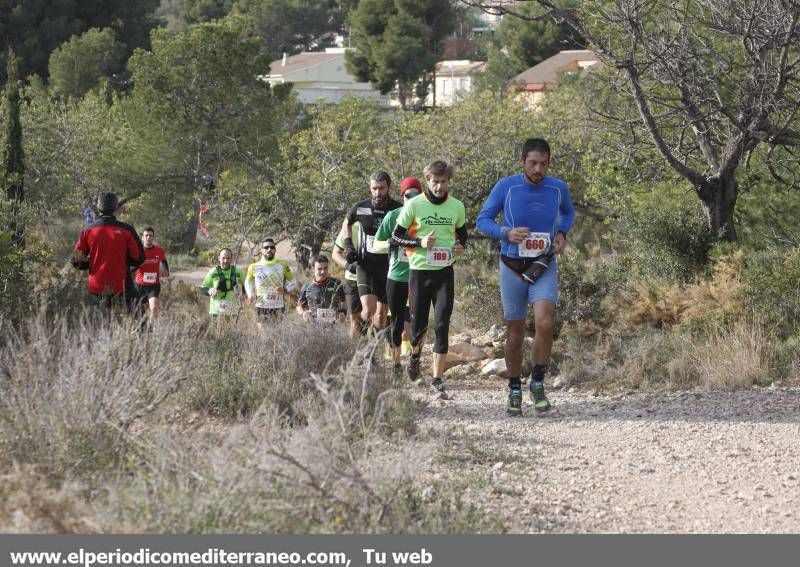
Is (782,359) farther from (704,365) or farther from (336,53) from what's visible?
(336,53)

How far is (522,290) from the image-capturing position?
867 centimetres

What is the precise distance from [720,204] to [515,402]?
17.7ft

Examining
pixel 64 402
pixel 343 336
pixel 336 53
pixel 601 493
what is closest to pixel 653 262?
pixel 343 336

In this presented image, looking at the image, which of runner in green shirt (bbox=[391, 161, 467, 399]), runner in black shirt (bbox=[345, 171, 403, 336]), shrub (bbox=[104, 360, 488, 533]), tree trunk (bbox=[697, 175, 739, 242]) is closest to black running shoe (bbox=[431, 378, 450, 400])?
→ runner in green shirt (bbox=[391, 161, 467, 399])

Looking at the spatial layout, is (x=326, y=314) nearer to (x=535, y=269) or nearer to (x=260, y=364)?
(x=260, y=364)

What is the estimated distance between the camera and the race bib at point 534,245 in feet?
28.1

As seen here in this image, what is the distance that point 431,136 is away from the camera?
68.7 ft

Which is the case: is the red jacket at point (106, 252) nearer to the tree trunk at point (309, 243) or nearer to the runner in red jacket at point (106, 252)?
the runner in red jacket at point (106, 252)

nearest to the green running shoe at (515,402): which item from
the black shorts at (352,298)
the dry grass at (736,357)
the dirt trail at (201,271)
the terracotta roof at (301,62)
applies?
the dry grass at (736,357)

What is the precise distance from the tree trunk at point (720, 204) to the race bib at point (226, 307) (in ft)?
16.5

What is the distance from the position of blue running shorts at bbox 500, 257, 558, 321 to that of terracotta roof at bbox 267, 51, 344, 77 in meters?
65.9

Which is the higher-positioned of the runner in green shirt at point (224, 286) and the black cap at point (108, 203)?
the black cap at point (108, 203)

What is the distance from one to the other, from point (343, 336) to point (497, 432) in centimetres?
233

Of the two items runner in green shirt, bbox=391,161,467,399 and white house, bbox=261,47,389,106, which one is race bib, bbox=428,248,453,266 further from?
white house, bbox=261,47,389,106
